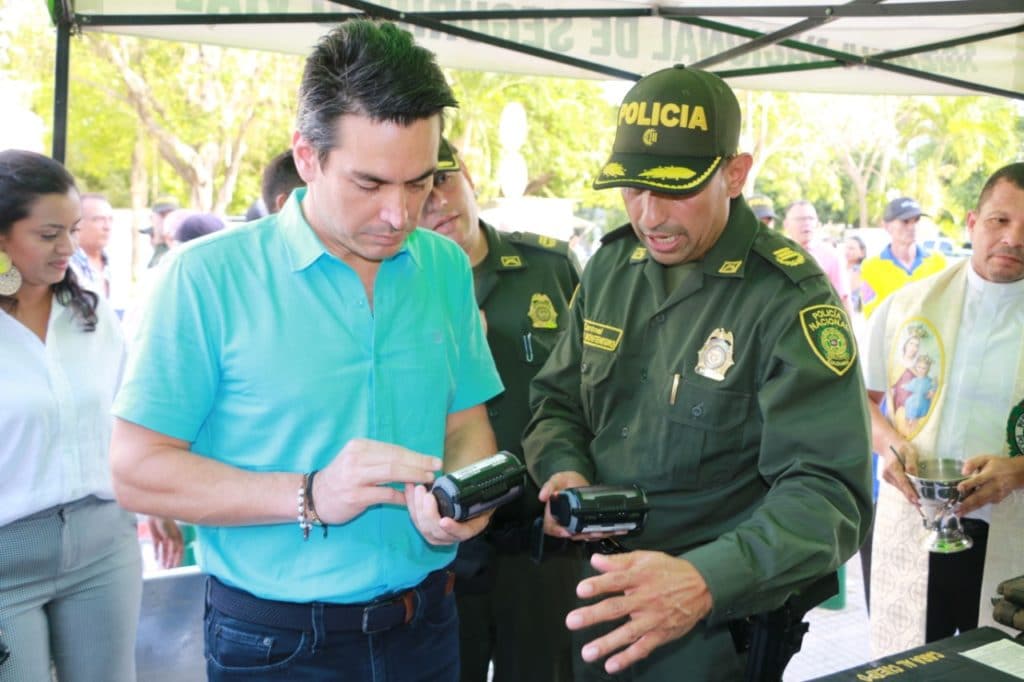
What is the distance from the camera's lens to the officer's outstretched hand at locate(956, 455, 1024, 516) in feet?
8.90

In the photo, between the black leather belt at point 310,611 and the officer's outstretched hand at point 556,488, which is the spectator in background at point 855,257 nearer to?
the officer's outstretched hand at point 556,488

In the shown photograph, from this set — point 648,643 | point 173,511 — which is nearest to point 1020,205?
point 648,643

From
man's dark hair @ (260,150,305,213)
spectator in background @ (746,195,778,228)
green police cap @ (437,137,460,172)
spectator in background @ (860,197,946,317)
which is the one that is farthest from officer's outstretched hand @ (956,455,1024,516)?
spectator in background @ (746,195,778,228)

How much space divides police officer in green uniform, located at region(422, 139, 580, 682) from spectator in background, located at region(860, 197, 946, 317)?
4519 mm

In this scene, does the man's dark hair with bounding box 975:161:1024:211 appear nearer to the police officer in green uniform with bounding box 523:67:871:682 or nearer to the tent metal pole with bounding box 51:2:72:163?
the police officer in green uniform with bounding box 523:67:871:682

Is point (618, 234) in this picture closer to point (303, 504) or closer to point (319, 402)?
point (319, 402)

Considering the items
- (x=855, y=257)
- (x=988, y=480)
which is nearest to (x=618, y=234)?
(x=988, y=480)

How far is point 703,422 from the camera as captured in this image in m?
2.10

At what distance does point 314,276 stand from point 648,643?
3.15ft

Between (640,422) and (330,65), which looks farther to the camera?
(640,422)

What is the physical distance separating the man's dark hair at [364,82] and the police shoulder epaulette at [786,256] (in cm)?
88

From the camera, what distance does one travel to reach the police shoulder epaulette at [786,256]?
2.08 metres

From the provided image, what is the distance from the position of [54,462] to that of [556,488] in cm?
156

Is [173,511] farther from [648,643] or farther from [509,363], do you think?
[509,363]
